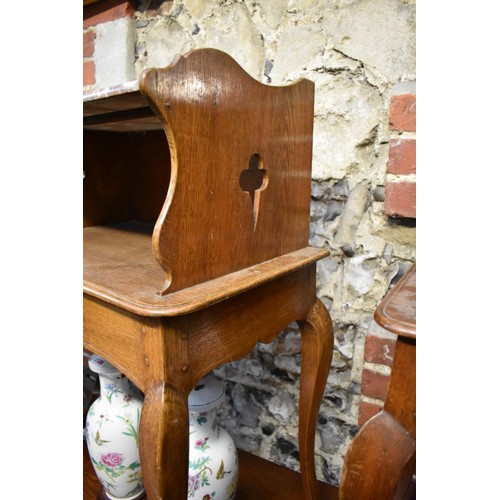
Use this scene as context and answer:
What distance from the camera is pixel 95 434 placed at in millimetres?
1029

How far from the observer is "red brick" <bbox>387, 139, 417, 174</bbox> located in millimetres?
984

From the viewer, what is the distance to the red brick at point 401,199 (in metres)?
1.00

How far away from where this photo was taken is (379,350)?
110 cm

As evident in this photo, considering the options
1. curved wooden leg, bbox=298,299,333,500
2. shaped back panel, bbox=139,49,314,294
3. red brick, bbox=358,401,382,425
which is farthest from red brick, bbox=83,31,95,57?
red brick, bbox=358,401,382,425

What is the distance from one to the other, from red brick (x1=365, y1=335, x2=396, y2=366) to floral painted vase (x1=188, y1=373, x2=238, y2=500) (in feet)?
1.28

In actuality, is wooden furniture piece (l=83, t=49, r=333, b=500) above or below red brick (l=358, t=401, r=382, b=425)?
above

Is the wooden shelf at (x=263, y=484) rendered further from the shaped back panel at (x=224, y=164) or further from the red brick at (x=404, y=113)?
the red brick at (x=404, y=113)

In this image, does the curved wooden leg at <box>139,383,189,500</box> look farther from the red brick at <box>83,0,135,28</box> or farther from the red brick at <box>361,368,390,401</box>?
the red brick at <box>83,0,135,28</box>

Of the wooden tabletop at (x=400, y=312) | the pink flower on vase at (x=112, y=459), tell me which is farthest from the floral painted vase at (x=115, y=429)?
the wooden tabletop at (x=400, y=312)

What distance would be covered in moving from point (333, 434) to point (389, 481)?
790 mm

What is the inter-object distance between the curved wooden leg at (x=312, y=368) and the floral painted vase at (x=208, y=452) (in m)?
0.19

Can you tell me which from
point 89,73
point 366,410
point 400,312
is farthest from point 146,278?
point 89,73
